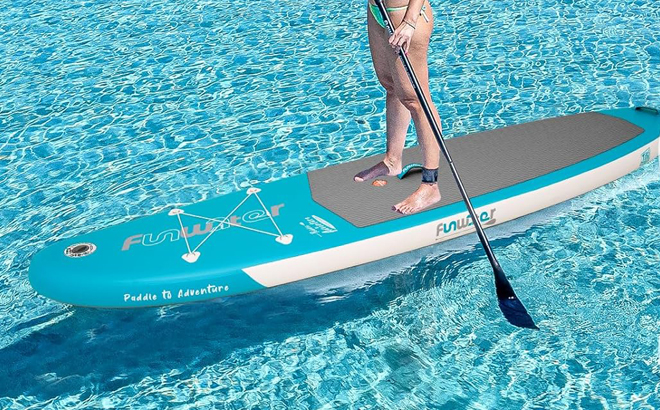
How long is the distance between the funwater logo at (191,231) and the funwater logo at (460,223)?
80 cm

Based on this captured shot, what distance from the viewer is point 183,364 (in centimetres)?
389

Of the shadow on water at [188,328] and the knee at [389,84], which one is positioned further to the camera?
the knee at [389,84]

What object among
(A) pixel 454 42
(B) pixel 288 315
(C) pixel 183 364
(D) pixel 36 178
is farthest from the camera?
(A) pixel 454 42

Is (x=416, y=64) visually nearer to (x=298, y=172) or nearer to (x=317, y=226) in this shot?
(x=317, y=226)

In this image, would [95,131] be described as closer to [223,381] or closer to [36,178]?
[36,178]

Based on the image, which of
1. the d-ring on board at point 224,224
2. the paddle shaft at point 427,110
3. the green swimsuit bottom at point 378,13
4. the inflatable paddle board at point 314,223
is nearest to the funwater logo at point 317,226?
the inflatable paddle board at point 314,223

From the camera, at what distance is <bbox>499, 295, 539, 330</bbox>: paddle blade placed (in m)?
3.83

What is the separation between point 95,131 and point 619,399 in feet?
12.8

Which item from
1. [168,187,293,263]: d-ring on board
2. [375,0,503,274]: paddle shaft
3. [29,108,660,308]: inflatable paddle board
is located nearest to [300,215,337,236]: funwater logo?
[29,108,660,308]: inflatable paddle board

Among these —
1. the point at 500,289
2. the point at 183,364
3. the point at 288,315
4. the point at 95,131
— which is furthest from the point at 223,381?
the point at 95,131

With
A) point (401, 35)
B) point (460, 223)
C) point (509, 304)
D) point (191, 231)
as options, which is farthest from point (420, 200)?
point (191, 231)

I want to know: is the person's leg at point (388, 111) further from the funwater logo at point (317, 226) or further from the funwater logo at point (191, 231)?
the funwater logo at point (191, 231)

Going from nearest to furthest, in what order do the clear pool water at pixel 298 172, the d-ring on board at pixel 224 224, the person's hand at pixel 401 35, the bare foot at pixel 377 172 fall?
the clear pool water at pixel 298 172 → the person's hand at pixel 401 35 → the d-ring on board at pixel 224 224 → the bare foot at pixel 377 172

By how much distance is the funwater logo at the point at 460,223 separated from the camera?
4.32 metres
